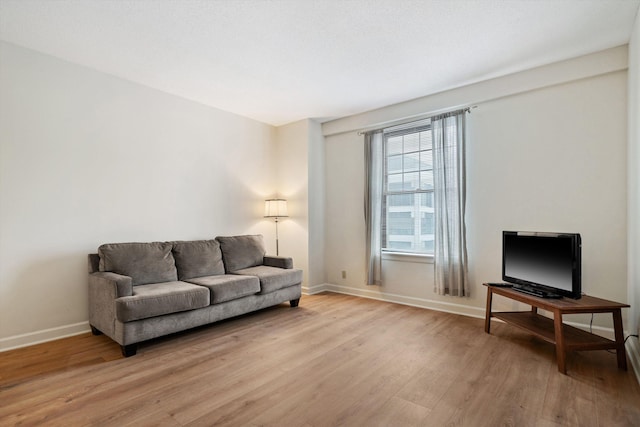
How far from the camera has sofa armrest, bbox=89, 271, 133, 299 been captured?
8.70ft

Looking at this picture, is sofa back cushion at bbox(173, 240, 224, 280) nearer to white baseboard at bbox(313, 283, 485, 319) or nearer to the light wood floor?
the light wood floor

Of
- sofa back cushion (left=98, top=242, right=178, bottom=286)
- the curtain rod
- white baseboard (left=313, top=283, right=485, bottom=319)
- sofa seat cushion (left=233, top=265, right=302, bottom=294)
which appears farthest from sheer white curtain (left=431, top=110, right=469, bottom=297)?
sofa back cushion (left=98, top=242, right=178, bottom=286)

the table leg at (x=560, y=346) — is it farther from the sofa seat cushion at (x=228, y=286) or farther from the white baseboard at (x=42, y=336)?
the white baseboard at (x=42, y=336)

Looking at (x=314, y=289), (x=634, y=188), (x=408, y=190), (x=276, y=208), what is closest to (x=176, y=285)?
(x=276, y=208)

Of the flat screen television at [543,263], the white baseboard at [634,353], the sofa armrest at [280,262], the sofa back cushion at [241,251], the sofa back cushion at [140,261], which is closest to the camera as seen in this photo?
the white baseboard at [634,353]

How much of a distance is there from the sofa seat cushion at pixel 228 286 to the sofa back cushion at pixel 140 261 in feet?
0.96

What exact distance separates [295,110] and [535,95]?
2857 millimetres

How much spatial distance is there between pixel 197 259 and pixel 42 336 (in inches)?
58.5

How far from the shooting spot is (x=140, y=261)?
324 cm

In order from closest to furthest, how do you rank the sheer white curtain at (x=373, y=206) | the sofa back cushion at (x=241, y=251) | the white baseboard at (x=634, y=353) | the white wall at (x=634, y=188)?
1. the white baseboard at (x=634, y=353)
2. the white wall at (x=634, y=188)
3. the sofa back cushion at (x=241, y=251)
4. the sheer white curtain at (x=373, y=206)

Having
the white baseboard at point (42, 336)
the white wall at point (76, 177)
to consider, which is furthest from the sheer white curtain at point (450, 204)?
the white baseboard at point (42, 336)

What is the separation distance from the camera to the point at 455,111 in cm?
375

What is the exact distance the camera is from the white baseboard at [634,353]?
220 cm

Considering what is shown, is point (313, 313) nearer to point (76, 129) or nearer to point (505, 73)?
point (76, 129)
